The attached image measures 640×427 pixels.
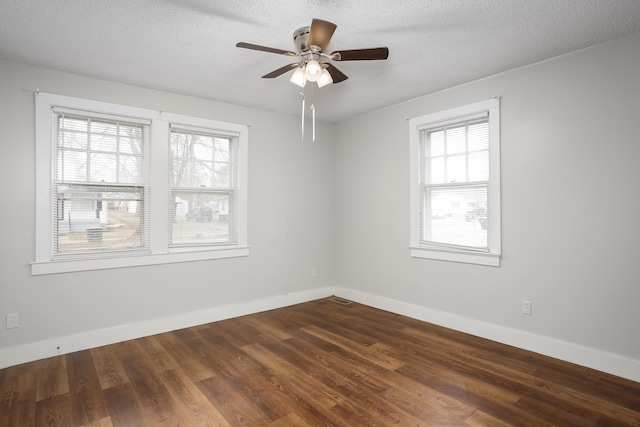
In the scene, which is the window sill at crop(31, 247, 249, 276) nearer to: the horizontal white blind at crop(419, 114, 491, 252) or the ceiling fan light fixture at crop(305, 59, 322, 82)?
the horizontal white blind at crop(419, 114, 491, 252)

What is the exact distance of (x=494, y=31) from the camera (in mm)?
2566

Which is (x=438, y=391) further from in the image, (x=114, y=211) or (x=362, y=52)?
(x=114, y=211)

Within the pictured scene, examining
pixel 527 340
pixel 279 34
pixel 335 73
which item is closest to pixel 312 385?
pixel 527 340

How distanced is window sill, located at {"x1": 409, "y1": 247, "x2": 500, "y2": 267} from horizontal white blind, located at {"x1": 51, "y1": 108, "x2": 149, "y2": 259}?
10.3 ft

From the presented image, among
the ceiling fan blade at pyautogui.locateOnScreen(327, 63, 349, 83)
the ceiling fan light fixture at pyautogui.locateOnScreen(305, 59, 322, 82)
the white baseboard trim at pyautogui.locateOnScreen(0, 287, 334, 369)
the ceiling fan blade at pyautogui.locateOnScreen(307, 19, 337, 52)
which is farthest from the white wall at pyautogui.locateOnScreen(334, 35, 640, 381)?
the ceiling fan blade at pyautogui.locateOnScreen(307, 19, 337, 52)

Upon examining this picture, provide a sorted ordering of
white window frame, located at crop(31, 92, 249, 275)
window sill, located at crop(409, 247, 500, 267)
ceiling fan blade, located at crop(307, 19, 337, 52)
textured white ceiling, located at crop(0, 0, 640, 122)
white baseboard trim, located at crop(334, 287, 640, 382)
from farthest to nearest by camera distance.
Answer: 1. window sill, located at crop(409, 247, 500, 267)
2. white window frame, located at crop(31, 92, 249, 275)
3. white baseboard trim, located at crop(334, 287, 640, 382)
4. textured white ceiling, located at crop(0, 0, 640, 122)
5. ceiling fan blade, located at crop(307, 19, 337, 52)

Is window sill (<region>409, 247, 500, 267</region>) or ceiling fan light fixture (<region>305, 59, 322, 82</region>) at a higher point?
ceiling fan light fixture (<region>305, 59, 322, 82</region>)

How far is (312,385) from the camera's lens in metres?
2.58

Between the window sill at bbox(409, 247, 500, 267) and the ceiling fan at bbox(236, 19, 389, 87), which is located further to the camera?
the window sill at bbox(409, 247, 500, 267)

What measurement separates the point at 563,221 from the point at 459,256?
1034 millimetres

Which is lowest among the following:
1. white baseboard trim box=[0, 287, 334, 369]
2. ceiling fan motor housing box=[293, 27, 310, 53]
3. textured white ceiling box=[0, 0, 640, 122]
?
white baseboard trim box=[0, 287, 334, 369]

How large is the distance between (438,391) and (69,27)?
148 inches

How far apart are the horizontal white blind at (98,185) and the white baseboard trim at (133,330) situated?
2.56 ft

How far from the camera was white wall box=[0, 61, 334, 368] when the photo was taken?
3.02m
